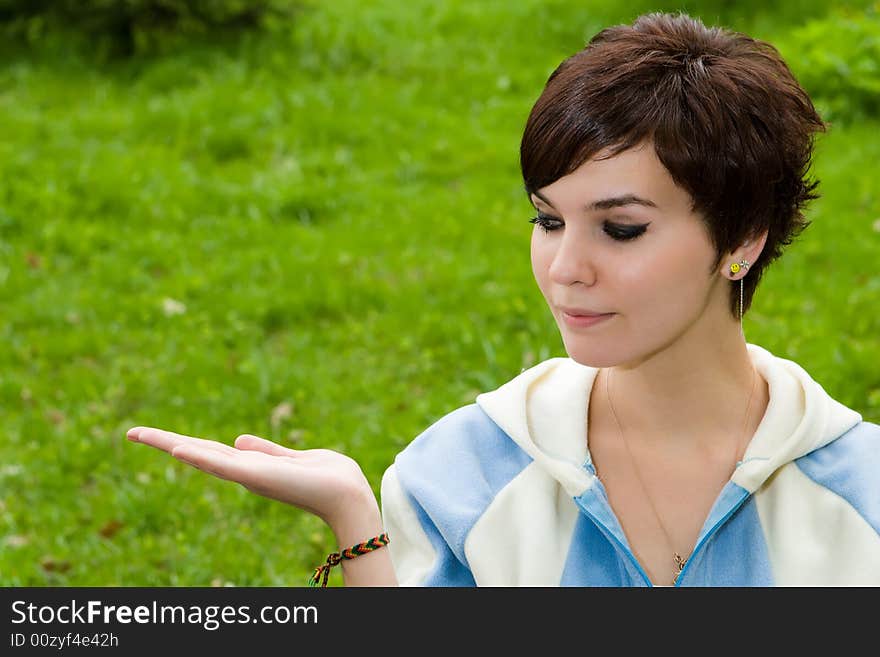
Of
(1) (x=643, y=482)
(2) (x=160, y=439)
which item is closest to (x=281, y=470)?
(2) (x=160, y=439)

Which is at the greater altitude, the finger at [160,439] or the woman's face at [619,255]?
the woman's face at [619,255]

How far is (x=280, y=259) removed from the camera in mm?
6840

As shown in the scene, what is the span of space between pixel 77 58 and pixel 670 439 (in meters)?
7.56

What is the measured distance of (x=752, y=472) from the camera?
9.23 ft

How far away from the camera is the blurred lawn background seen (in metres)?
5.25

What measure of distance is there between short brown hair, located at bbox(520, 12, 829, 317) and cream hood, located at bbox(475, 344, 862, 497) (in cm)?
41

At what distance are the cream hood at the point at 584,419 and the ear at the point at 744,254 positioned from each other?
0.32m

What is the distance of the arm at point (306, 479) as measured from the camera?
2.38m

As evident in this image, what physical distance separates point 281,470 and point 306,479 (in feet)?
0.20

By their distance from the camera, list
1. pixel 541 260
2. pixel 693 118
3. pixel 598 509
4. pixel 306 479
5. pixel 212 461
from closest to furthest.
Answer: pixel 212 461
pixel 306 479
pixel 693 118
pixel 541 260
pixel 598 509

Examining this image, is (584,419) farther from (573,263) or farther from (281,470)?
(281,470)

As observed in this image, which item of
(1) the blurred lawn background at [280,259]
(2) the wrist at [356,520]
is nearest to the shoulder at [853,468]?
(2) the wrist at [356,520]

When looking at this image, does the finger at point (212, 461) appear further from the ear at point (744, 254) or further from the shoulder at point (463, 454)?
the ear at point (744, 254)
